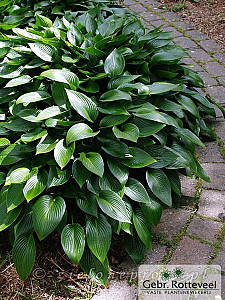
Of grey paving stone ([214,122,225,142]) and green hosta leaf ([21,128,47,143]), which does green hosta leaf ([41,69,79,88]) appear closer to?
green hosta leaf ([21,128,47,143])

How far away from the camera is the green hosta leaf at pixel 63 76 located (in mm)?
2387

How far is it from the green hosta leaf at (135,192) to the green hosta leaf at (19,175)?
0.57 m

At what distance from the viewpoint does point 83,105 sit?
2.33 m

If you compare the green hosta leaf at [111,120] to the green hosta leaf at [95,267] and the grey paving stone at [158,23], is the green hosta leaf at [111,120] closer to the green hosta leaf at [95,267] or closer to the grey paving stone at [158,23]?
the green hosta leaf at [95,267]

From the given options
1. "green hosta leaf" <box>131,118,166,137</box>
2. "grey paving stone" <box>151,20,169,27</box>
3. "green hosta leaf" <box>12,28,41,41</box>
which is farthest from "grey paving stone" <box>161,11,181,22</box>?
"green hosta leaf" <box>131,118,166,137</box>

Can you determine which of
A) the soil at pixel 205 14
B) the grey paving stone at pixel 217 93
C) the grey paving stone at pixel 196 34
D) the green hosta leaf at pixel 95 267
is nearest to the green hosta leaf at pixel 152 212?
the green hosta leaf at pixel 95 267

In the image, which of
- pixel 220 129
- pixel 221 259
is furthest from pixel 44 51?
pixel 221 259

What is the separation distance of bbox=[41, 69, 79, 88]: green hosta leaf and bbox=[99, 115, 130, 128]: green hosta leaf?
29 cm

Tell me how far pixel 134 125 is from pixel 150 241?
67cm

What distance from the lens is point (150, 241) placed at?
7.28ft

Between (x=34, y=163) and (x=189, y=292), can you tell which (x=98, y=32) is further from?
(x=189, y=292)

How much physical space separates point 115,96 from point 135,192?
59 centimetres

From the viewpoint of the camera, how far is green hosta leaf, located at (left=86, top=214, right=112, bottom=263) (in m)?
2.04

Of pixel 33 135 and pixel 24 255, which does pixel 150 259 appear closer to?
pixel 24 255
